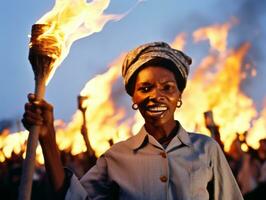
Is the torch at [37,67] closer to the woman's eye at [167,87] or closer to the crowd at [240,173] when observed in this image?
the woman's eye at [167,87]

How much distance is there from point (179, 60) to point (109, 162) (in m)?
0.73

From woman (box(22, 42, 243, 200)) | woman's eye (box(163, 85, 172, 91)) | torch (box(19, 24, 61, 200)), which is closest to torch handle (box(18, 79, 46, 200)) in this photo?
torch (box(19, 24, 61, 200))

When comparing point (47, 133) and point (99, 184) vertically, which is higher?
point (47, 133)

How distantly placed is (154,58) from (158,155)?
1.86ft

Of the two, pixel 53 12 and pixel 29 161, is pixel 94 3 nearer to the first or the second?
pixel 53 12

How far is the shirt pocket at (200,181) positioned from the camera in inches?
118

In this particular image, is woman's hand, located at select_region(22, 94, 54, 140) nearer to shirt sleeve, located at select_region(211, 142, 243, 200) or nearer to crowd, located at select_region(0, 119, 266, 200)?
shirt sleeve, located at select_region(211, 142, 243, 200)

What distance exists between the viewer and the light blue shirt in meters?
3.00

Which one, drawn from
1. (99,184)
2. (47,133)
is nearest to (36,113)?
(47,133)

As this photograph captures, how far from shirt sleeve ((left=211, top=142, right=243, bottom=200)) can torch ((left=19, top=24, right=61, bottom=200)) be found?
3.53 feet

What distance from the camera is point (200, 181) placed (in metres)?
3.05

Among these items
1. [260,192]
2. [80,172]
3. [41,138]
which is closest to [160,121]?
[41,138]

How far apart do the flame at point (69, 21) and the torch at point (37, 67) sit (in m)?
0.02

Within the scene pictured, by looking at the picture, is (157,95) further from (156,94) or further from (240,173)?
(240,173)
